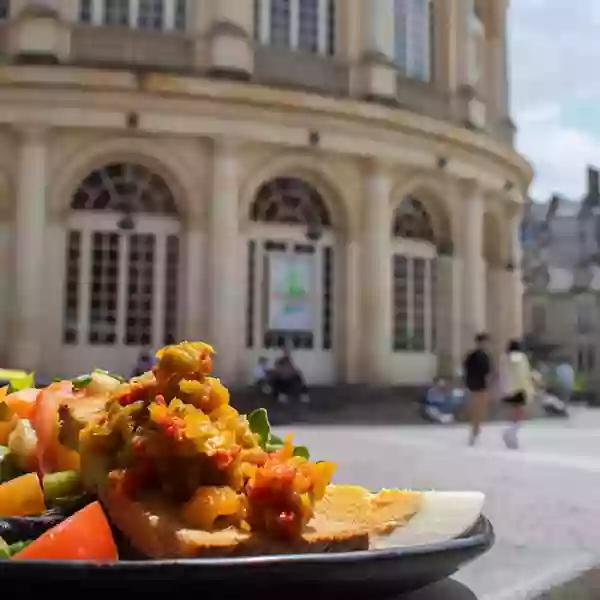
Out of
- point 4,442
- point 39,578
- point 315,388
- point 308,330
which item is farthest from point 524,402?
point 39,578

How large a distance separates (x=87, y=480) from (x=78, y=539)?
0.61 ft

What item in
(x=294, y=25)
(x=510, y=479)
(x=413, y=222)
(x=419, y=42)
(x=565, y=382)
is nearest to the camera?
(x=510, y=479)

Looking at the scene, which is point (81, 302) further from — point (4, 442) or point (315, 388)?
point (4, 442)

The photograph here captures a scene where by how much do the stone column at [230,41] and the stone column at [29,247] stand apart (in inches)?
145

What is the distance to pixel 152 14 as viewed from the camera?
62.0ft

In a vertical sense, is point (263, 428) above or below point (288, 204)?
below

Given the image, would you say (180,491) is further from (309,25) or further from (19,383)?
(309,25)

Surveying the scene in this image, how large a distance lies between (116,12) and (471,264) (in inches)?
379

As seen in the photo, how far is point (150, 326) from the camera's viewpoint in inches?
723

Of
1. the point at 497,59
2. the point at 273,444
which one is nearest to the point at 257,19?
the point at 497,59

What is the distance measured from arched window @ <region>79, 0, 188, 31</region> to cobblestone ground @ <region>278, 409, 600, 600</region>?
9.20 metres

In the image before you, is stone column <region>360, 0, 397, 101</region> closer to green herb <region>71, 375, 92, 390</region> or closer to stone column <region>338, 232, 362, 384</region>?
stone column <region>338, 232, 362, 384</region>

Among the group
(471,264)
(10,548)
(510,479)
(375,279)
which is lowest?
(510,479)

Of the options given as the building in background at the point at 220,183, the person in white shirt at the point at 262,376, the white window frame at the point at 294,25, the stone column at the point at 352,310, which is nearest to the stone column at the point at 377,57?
the building in background at the point at 220,183
